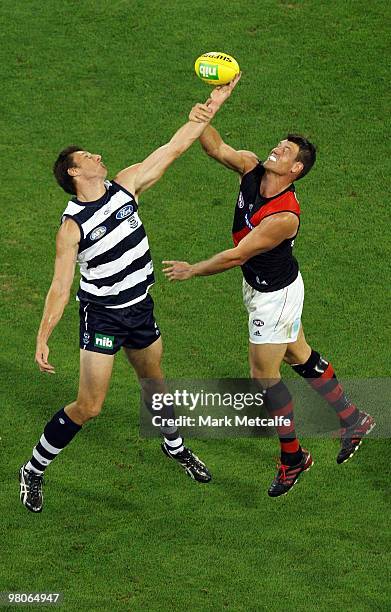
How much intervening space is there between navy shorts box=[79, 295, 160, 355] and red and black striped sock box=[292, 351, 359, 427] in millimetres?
1597

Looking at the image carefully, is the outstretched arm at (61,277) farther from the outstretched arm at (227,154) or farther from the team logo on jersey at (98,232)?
the outstretched arm at (227,154)

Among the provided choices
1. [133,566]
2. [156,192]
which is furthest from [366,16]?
[133,566]

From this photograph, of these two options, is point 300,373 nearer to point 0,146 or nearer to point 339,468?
point 339,468

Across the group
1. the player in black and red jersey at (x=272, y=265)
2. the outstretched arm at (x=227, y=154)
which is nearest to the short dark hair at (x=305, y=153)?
the player in black and red jersey at (x=272, y=265)

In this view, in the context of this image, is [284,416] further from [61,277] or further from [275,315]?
[61,277]

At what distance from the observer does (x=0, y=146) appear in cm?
1606

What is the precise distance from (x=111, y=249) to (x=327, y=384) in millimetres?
2390

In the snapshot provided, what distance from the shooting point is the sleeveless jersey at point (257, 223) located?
1099cm

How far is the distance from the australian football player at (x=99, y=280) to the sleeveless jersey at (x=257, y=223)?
2.03ft

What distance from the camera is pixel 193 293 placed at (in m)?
14.0

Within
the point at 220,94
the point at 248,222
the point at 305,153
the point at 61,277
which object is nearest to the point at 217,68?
the point at 220,94

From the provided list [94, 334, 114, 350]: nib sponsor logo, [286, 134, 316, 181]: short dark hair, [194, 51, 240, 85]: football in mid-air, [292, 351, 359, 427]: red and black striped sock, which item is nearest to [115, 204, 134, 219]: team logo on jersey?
[94, 334, 114, 350]: nib sponsor logo

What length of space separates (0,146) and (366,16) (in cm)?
514

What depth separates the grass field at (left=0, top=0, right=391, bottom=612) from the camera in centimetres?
1048
